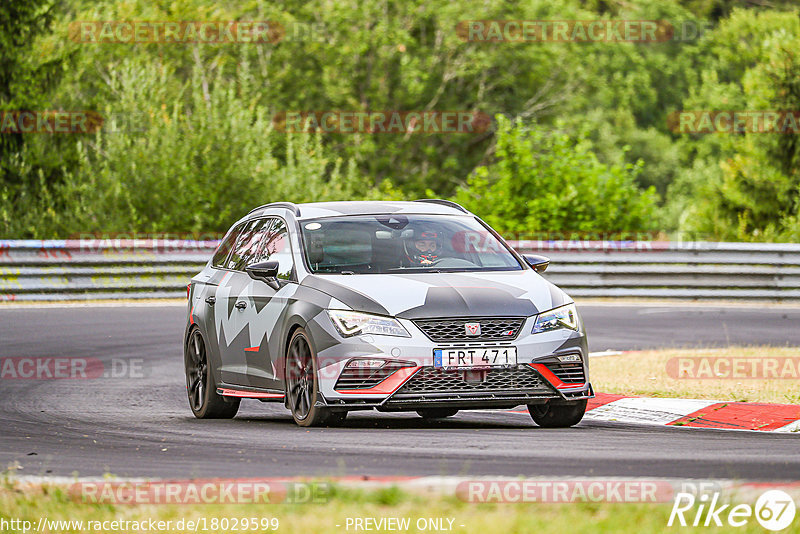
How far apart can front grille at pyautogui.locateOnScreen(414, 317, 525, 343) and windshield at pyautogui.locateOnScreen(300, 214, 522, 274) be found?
0.88 m

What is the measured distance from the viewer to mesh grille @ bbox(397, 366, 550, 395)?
30.0 feet

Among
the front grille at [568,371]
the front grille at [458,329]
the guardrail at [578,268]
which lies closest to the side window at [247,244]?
the front grille at [458,329]

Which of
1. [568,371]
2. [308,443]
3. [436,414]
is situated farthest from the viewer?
[436,414]

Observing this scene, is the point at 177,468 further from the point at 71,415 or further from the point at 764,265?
the point at 764,265

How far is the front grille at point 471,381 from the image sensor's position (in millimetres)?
9156

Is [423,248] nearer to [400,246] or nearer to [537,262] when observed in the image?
[400,246]

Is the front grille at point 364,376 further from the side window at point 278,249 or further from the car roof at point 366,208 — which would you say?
the car roof at point 366,208

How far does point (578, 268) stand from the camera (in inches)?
969

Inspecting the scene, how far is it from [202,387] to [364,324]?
2792 mm

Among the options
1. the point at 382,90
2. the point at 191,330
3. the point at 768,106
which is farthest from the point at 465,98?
the point at 191,330

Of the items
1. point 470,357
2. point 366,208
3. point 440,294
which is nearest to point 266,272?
point 366,208

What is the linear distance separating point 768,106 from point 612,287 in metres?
13.1

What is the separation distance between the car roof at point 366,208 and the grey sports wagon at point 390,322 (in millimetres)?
18

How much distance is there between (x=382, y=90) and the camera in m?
54.1
